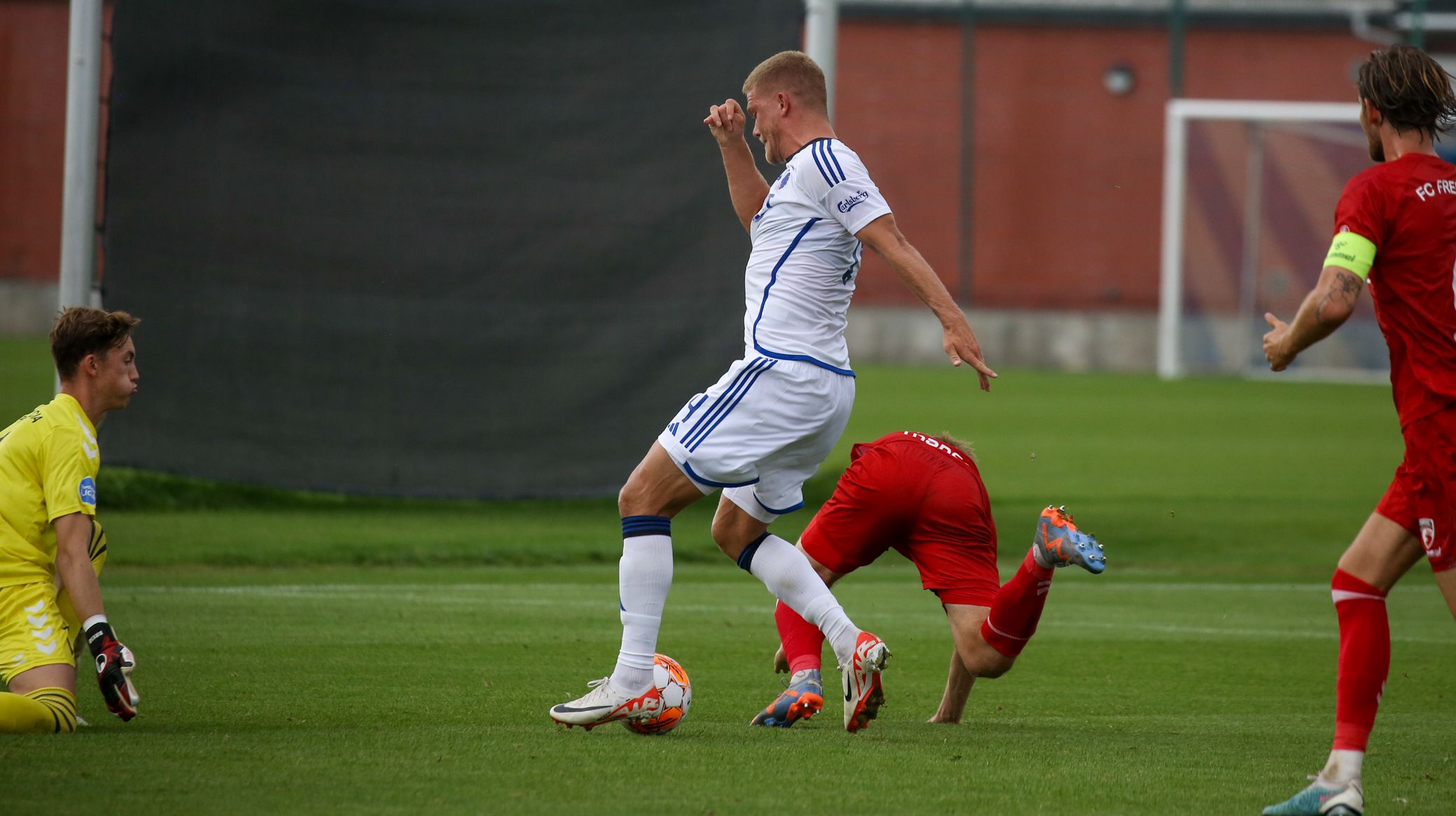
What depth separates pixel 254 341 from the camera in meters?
12.9

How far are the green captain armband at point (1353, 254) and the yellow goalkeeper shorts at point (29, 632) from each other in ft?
13.4

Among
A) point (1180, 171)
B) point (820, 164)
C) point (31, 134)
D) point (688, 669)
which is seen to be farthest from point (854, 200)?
point (31, 134)

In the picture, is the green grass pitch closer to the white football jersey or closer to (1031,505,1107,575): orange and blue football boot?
(1031,505,1107,575): orange and blue football boot

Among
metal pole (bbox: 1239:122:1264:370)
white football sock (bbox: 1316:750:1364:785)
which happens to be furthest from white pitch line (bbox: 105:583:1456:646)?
metal pole (bbox: 1239:122:1264:370)

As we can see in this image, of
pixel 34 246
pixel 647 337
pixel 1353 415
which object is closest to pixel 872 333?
pixel 1353 415

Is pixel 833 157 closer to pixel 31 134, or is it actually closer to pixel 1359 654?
pixel 1359 654

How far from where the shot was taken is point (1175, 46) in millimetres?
36500

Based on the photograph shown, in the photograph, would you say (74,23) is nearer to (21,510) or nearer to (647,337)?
(647,337)

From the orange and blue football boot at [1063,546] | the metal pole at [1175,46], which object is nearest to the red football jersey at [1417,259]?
the orange and blue football boot at [1063,546]

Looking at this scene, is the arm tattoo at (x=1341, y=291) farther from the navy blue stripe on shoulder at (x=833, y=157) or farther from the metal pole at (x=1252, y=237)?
the metal pole at (x=1252, y=237)

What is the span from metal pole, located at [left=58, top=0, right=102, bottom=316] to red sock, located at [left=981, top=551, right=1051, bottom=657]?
7.95 meters

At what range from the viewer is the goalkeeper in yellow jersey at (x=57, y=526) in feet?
18.0

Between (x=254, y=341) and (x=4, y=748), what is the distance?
318 inches

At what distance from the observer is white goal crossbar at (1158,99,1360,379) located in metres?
29.5
